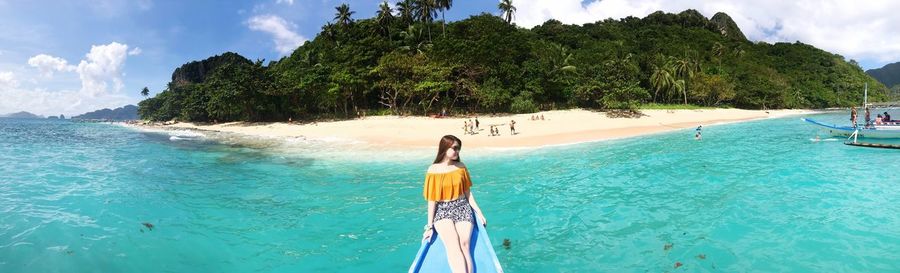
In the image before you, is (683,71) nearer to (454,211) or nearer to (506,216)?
(506,216)

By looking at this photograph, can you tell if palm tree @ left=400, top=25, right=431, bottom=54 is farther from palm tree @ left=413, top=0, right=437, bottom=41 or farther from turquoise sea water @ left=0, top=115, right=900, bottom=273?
turquoise sea water @ left=0, top=115, right=900, bottom=273

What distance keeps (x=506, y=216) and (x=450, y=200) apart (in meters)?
5.48

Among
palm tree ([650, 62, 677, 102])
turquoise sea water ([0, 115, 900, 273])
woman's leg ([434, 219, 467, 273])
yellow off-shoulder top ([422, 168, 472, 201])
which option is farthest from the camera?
palm tree ([650, 62, 677, 102])

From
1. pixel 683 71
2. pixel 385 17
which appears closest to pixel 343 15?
pixel 385 17

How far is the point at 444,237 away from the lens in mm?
5074

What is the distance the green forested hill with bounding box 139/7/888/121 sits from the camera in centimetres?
4822

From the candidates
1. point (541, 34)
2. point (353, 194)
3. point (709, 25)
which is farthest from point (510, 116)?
point (709, 25)

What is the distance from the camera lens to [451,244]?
16.4ft

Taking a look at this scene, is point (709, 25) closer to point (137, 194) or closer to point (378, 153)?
point (378, 153)

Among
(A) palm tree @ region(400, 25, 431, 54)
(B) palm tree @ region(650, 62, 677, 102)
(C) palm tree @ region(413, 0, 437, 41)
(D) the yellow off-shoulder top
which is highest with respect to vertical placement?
(C) palm tree @ region(413, 0, 437, 41)

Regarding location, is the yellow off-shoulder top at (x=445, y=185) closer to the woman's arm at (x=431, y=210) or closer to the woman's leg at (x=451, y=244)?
the woman's arm at (x=431, y=210)

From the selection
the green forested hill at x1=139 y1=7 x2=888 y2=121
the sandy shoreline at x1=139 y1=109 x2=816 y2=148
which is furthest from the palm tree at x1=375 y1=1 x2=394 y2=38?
the sandy shoreline at x1=139 y1=109 x2=816 y2=148

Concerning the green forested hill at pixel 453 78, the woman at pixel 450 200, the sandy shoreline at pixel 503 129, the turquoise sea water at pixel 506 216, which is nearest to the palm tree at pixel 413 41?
the green forested hill at pixel 453 78

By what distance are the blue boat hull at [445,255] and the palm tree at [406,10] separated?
71.5 m
